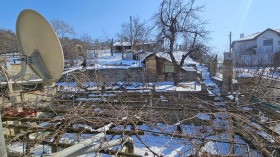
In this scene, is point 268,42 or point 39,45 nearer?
point 39,45

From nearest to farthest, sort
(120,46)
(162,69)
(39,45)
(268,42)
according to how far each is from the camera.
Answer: (39,45), (162,69), (268,42), (120,46)

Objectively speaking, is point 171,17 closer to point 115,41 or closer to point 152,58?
point 152,58

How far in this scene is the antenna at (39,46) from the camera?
2885mm

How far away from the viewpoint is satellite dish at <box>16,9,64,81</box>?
9.46 feet

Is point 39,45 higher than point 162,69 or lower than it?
higher

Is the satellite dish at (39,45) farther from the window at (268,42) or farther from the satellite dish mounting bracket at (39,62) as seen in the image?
the window at (268,42)

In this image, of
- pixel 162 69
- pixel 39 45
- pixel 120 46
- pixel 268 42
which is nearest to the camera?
pixel 39 45

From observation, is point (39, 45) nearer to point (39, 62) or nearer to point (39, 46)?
point (39, 46)

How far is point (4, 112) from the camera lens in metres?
3.46

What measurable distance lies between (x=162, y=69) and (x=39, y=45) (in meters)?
21.5

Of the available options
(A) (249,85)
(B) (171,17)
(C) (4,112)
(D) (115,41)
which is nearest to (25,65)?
(C) (4,112)

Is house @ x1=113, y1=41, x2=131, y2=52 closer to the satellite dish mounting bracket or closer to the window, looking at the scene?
the window

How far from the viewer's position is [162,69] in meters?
24.1

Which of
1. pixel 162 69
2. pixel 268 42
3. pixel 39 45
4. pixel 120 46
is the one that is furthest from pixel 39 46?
pixel 120 46
